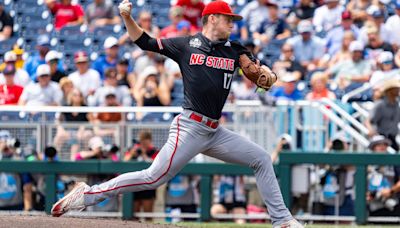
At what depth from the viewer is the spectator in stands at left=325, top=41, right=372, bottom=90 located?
14.5 metres

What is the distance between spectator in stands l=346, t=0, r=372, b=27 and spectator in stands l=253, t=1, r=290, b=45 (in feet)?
3.43

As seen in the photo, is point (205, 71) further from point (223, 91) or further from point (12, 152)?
point (12, 152)

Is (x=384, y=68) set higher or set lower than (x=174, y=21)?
lower

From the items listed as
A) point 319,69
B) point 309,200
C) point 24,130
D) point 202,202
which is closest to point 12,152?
point 24,130

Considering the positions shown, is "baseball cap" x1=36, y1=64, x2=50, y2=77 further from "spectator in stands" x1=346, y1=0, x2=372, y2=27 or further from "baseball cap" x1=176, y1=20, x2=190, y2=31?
"spectator in stands" x1=346, y1=0, x2=372, y2=27

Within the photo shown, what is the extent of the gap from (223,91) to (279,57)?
7373mm

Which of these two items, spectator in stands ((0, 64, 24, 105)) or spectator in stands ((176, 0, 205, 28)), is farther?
spectator in stands ((176, 0, 205, 28))

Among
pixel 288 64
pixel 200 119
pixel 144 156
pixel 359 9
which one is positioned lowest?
pixel 144 156

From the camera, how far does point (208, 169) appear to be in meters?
12.7

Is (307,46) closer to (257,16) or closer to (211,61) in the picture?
(257,16)

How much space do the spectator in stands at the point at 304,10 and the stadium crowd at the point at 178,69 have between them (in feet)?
0.07

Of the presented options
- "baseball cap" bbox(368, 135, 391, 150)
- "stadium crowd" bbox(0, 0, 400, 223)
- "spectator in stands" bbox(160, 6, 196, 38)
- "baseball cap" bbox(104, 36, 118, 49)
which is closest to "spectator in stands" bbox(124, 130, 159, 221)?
"stadium crowd" bbox(0, 0, 400, 223)

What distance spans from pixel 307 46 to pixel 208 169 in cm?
374

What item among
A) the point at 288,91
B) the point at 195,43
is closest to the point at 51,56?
the point at 288,91
